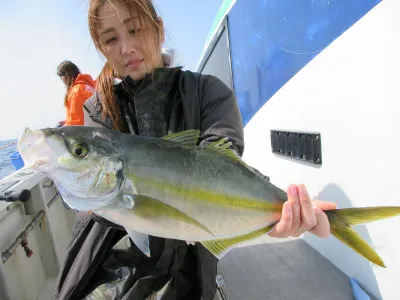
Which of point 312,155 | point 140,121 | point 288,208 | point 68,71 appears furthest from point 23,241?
point 68,71

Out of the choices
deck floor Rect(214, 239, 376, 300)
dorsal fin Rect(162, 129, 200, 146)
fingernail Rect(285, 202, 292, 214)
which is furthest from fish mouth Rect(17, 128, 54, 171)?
deck floor Rect(214, 239, 376, 300)

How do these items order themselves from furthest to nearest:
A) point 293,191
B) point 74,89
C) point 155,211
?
point 74,89 < point 293,191 < point 155,211

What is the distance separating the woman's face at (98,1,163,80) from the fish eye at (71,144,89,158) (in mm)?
902

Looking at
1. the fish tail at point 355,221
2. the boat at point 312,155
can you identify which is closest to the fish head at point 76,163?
the fish tail at point 355,221

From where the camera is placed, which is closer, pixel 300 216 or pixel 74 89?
pixel 300 216

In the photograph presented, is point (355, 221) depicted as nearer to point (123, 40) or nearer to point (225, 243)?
point (225, 243)

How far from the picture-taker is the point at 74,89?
5367 mm

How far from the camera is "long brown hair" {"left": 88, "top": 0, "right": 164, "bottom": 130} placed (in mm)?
1868

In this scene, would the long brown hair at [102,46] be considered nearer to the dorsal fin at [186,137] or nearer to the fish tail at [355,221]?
the dorsal fin at [186,137]

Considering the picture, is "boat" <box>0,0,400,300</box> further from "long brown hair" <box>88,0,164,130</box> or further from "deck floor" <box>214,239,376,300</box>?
"long brown hair" <box>88,0,164,130</box>

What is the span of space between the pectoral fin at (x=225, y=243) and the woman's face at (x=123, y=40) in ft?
3.95

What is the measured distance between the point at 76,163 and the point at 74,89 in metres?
4.60

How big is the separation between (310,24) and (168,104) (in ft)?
5.39

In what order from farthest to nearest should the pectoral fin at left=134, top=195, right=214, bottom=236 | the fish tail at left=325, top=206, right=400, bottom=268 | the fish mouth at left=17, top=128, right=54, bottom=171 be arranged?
the fish tail at left=325, top=206, right=400, bottom=268, the pectoral fin at left=134, top=195, right=214, bottom=236, the fish mouth at left=17, top=128, right=54, bottom=171
